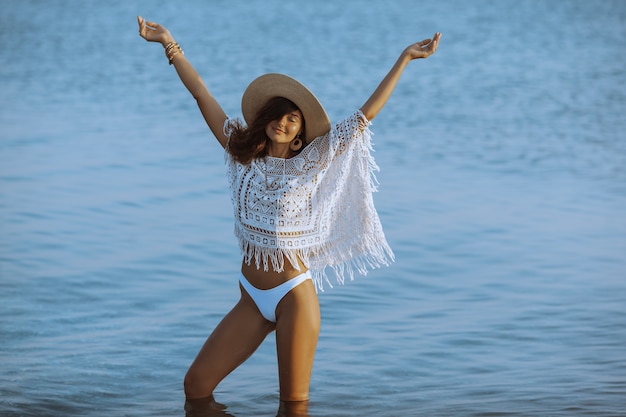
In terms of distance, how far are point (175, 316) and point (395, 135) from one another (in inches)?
281

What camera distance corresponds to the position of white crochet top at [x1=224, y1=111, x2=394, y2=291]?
5258 millimetres

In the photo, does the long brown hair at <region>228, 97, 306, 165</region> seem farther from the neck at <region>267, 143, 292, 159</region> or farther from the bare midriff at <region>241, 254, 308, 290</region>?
the bare midriff at <region>241, 254, 308, 290</region>

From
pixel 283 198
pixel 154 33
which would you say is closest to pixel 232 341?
pixel 283 198

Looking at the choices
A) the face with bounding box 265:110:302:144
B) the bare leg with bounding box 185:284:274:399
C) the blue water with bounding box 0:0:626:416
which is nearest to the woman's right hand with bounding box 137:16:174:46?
the face with bounding box 265:110:302:144

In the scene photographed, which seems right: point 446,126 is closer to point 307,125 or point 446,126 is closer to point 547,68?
point 547,68

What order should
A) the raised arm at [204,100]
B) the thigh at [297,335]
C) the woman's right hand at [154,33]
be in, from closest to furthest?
the thigh at [297,335] → the raised arm at [204,100] → the woman's right hand at [154,33]

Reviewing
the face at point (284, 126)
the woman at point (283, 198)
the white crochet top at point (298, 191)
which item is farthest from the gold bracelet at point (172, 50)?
the face at point (284, 126)

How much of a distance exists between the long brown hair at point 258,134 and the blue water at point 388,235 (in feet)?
5.18

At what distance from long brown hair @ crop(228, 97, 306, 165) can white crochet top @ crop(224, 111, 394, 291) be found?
53mm

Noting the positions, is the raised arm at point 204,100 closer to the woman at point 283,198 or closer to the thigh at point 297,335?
the woman at point 283,198

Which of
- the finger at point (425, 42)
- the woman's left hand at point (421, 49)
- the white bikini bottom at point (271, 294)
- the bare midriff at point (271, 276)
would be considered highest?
the finger at point (425, 42)

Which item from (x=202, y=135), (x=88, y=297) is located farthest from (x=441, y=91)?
(x=88, y=297)

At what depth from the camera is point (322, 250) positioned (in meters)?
5.54

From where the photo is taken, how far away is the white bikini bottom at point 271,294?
5.20m
